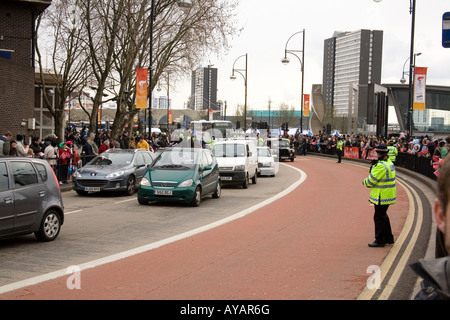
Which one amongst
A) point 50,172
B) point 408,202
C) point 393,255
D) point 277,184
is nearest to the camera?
point 393,255

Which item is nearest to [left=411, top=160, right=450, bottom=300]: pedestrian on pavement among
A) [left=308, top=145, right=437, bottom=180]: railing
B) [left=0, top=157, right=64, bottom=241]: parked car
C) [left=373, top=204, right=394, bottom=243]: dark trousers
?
[left=373, top=204, right=394, bottom=243]: dark trousers

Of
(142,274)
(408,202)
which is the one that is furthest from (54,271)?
(408,202)

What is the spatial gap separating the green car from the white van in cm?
358

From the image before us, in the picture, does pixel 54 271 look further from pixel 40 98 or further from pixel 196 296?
pixel 40 98

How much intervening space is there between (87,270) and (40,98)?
108ft

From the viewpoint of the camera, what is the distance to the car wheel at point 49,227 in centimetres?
990

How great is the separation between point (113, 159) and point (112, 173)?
124cm

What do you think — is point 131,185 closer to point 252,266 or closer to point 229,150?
point 229,150

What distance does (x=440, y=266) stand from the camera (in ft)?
Answer: 7.18

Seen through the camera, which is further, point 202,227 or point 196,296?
point 202,227

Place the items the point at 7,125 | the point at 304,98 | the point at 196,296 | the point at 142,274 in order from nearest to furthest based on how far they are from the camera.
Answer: the point at 196,296 < the point at 142,274 < the point at 7,125 < the point at 304,98

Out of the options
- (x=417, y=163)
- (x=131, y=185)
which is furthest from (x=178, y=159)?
(x=417, y=163)

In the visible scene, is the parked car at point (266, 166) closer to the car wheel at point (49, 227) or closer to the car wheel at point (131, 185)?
the car wheel at point (131, 185)

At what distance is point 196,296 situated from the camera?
251 inches
